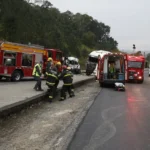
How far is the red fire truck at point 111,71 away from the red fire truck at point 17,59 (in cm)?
562

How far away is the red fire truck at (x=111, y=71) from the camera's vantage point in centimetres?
2397

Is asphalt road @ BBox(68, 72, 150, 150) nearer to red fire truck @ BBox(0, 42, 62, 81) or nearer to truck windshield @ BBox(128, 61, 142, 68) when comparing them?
red fire truck @ BBox(0, 42, 62, 81)

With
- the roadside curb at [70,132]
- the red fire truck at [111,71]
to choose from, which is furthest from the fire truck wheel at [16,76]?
the roadside curb at [70,132]

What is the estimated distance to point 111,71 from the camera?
25.2m

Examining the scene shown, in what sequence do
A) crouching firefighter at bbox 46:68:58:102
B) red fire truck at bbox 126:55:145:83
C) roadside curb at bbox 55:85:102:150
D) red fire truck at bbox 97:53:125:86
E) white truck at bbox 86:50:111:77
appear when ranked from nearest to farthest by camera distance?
roadside curb at bbox 55:85:102:150
crouching firefighter at bbox 46:68:58:102
red fire truck at bbox 97:53:125:86
red fire truck at bbox 126:55:145:83
white truck at bbox 86:50:111:77

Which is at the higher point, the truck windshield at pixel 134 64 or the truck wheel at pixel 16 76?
the truck windshield at pixel 134 64

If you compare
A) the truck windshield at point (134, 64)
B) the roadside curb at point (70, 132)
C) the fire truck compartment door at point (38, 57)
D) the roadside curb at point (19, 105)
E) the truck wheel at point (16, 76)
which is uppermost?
the fire truck compartment door at point (38, 57)

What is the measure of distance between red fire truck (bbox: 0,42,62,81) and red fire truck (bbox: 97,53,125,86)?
18.4 ft

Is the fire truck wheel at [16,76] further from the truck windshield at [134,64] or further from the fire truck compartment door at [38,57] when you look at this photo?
the truck windshield at [134,64]

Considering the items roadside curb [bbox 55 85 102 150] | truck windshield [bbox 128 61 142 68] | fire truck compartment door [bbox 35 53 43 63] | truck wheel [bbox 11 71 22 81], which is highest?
fire truck compartment door [bbox 35 53 43 63]

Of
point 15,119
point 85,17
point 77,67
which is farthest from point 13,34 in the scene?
point 85,17

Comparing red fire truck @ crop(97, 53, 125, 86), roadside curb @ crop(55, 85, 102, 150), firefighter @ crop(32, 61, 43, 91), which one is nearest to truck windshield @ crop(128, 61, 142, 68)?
red fire truck @ crop(97, 53, 125, 86)

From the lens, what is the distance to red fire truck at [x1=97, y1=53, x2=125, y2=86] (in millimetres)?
Result: 23969

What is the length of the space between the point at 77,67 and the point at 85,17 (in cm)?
8625
